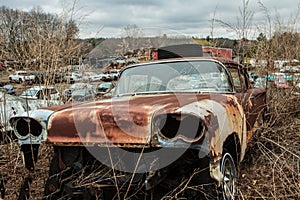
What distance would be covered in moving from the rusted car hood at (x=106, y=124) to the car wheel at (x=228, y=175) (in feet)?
2.31

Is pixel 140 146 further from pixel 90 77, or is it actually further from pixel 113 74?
pixel 113 74

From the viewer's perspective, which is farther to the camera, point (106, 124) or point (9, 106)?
point (9, 106)

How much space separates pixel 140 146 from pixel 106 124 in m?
0.36

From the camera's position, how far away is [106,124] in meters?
2.46

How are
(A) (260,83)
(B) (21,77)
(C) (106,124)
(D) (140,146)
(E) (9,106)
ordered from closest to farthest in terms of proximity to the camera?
(D) (140,146), (C) (106,124), (B) (21,77), (E) (9,106), (A) (260,83)

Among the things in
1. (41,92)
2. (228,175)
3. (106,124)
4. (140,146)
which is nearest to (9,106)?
(41,92)

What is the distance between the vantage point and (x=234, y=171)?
3.06 metres

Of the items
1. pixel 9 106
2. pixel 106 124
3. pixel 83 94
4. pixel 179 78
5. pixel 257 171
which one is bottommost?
pixel 257 171

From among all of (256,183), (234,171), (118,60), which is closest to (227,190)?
(234,171)

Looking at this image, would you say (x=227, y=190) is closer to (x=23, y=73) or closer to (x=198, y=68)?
(x=198, y=68)

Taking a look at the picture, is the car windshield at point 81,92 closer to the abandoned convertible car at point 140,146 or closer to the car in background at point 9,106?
the car in background at point 9,106

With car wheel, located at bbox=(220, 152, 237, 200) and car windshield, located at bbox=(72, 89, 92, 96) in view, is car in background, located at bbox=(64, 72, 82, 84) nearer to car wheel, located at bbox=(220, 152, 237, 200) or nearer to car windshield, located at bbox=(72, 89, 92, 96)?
car windshield, located at bbox=(72, 89, 92, 96)

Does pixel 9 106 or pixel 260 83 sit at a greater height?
pixel 260 83

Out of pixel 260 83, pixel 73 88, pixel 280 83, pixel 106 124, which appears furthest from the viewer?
pixel 260 83
